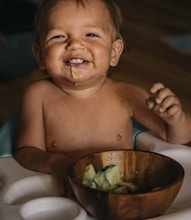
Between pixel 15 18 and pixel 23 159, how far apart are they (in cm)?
131

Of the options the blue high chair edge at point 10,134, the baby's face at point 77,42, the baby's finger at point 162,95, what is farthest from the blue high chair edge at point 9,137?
the baby's finger at point 162,95

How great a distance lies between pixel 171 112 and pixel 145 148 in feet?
0.40

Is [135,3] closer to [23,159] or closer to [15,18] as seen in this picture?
[15,18]

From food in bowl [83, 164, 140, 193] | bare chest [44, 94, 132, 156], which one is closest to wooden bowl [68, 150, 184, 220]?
food in bowl [83, 164, 140, 193]

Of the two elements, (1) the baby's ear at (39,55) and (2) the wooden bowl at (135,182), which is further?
(1) the baby's ear at (39,55)

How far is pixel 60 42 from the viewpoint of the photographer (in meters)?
0.73

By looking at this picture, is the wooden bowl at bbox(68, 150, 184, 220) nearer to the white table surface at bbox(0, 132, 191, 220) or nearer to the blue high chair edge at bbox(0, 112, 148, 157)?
the white table surface at bbox(0, 132, 191, 220)

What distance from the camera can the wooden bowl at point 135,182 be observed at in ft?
1.88

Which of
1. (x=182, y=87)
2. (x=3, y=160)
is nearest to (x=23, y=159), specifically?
(x=3, y=160)

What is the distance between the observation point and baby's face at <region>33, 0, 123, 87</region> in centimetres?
72

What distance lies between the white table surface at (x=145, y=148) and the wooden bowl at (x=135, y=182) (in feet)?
0.08

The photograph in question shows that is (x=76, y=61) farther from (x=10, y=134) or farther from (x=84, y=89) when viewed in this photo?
(x=10, y=134)

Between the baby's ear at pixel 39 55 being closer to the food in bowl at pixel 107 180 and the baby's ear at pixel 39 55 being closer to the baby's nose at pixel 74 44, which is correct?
the baby's nose at pixel 74 44

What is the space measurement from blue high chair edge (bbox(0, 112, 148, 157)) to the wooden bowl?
0.17 meters
